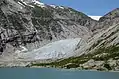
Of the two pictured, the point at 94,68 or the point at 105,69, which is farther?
the point at 94,68

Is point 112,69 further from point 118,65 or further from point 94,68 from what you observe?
point 94,68

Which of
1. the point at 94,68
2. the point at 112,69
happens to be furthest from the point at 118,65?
the point at 94,68

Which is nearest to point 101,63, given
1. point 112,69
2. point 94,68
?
point 94,68

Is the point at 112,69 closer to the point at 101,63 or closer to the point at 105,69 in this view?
the point at 105,69

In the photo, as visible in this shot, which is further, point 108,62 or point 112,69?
point 108,62

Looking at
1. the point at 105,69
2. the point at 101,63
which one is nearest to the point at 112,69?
the point at 105,69

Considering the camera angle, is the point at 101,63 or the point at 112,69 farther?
the point at 101,63

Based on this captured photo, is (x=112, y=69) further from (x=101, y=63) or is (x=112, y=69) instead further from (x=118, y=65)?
(x=101, y=63)
